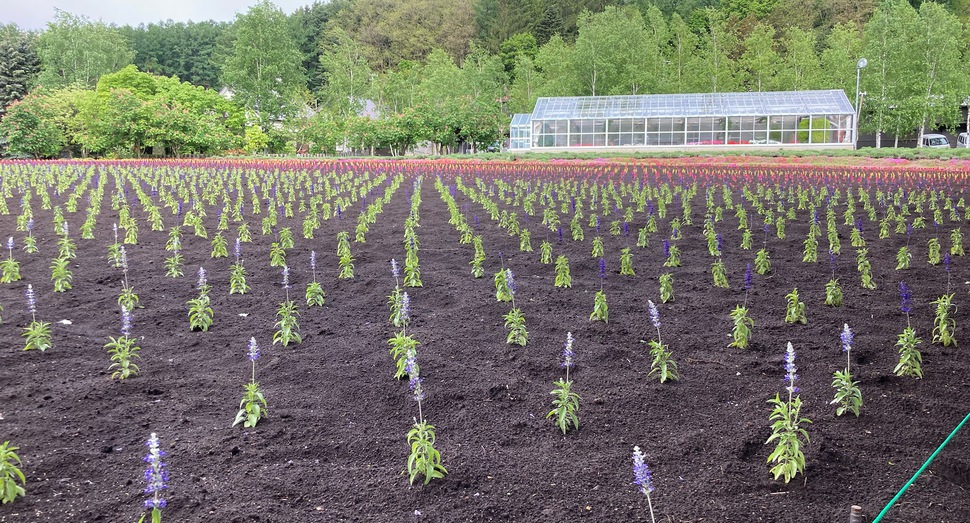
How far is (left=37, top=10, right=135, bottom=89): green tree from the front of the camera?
5391cm

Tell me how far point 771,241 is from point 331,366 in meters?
7.04

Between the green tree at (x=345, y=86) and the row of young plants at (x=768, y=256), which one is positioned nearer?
the row of young plants at (x=768, y=256)

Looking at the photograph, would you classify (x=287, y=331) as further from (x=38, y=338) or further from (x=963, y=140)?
(x=963, y=140)

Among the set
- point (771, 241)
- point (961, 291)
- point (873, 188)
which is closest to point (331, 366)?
point (961, 291)

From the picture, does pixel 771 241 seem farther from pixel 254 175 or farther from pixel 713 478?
pixel 254 175

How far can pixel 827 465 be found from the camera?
3836mm

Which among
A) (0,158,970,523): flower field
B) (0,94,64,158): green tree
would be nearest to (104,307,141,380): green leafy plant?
(0,158,970,523): flower field

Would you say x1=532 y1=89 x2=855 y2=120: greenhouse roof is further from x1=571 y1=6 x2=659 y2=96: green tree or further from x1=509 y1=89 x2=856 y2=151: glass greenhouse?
x1=571 y1=6 x2=659 y2=96: green tree

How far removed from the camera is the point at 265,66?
51.6m

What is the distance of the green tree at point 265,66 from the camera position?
49969 millimetres

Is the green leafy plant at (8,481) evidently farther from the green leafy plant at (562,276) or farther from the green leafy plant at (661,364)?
the green leafy plant at (562,276)

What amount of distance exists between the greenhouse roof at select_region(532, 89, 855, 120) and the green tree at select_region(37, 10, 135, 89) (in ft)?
117

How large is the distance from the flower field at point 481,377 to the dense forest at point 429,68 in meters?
26.2

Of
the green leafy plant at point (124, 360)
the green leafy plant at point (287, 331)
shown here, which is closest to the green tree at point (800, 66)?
the green leafy plant at point (287, 331)
